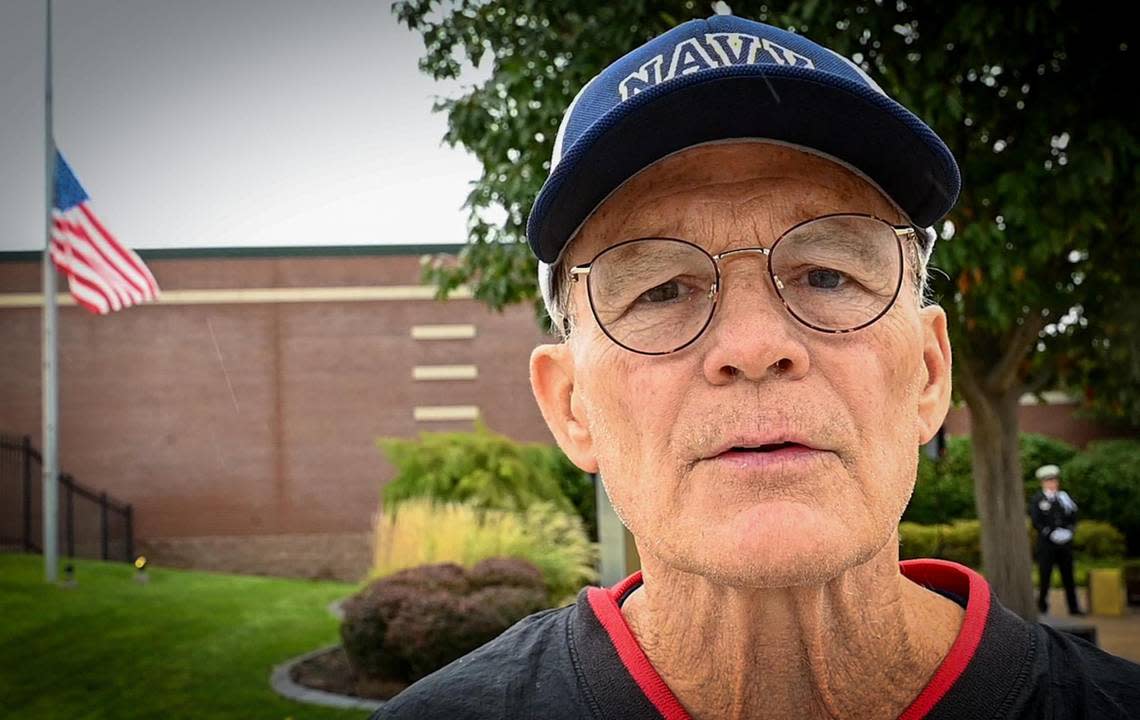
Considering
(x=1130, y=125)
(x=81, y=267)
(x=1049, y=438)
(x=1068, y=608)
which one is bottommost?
(x=1068, y=608)

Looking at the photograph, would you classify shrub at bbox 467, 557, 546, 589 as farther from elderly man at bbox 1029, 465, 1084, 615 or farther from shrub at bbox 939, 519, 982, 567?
shrub at bbox 939, 519, 982, 567

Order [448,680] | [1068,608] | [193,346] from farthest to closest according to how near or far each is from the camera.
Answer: [1068,608]
[193,346]
[448,680]

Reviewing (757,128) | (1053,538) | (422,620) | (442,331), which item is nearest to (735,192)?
(757,128)

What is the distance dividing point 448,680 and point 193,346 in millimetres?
5976

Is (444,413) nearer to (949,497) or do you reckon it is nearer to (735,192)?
(949,497)

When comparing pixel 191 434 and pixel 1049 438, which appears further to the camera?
pixel 1049 438

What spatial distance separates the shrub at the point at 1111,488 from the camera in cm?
1675

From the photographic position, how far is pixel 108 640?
4.56m

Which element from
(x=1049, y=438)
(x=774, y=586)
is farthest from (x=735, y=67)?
(x=1049, y=438)

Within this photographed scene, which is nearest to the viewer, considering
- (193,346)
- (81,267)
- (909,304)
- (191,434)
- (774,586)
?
(774,586)

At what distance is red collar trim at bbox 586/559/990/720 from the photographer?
3.56 ft

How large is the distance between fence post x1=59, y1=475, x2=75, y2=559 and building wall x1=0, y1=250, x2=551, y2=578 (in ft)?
0.38

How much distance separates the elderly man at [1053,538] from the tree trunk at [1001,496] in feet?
16.2

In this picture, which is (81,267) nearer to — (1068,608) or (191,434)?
(191,434)
